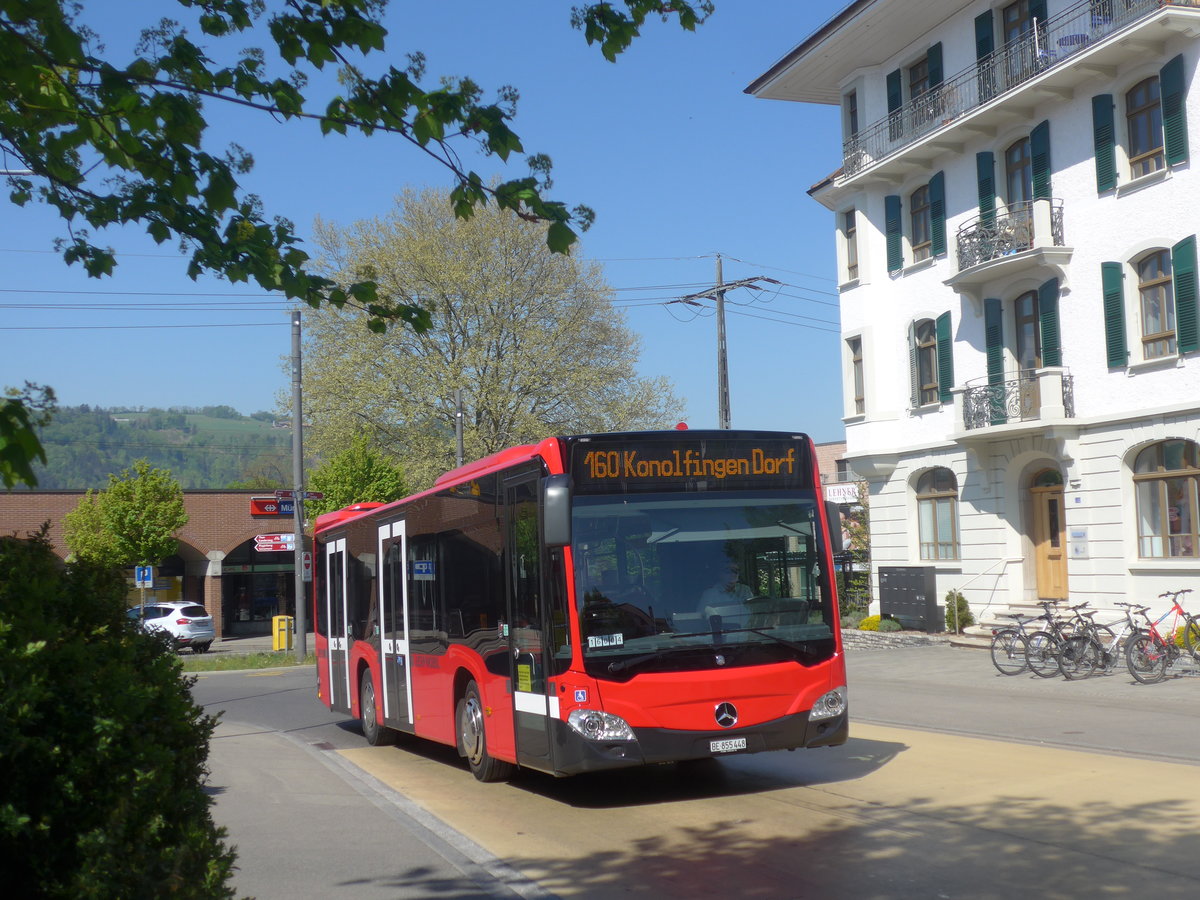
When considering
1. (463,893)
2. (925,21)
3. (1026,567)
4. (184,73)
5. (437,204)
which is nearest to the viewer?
(184,73)

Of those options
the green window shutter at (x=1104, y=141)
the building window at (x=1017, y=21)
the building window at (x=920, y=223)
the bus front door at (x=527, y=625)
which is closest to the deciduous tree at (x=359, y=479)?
the building window at (x=920, y=223)

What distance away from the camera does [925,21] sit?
28531 millimetres

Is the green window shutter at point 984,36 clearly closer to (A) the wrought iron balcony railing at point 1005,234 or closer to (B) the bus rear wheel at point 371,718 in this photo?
(A) the wrought iron balcony railing at point 1005,234

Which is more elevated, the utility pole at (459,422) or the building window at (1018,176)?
the building window at (1018,176)

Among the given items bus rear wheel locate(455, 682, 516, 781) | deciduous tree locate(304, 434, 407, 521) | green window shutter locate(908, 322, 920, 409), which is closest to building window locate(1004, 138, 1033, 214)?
green window shutter locate(908, 322, 920, 409)

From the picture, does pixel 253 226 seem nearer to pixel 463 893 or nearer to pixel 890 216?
pixel 463 893

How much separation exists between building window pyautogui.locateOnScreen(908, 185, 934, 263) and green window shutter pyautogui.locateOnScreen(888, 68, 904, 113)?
7.09ft

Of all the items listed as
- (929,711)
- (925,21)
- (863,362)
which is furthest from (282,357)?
(929,711)

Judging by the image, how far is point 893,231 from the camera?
3044 centimetres

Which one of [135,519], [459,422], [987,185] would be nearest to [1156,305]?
[987,185]

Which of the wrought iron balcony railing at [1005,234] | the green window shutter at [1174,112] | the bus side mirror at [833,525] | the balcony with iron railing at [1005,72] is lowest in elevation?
the bus side mirror at [833,525]

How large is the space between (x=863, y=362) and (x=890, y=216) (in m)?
3.49

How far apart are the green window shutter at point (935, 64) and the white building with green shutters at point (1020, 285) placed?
0.14 feet

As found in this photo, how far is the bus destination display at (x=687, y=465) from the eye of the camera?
9742mm
